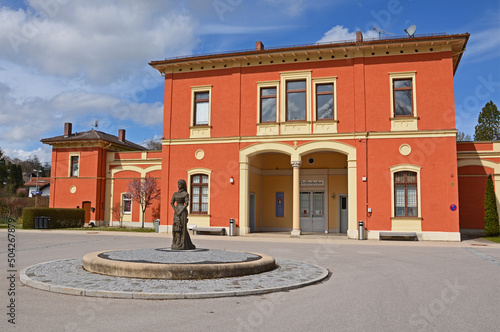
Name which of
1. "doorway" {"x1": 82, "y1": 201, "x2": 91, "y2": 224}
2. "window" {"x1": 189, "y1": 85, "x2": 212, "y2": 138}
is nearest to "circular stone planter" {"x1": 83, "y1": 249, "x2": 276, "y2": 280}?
"window" {"x1": 189, "y1": 85, "x2": 212, "y2": 138}

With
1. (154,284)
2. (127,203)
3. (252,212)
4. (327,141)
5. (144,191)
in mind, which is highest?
(327,141)

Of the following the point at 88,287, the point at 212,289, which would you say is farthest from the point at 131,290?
the point at 212,289

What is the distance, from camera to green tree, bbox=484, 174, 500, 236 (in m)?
19.6

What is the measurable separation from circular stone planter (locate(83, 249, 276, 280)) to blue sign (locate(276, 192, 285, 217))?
14311mm

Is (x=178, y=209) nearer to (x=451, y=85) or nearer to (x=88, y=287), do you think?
(x=88, y=287)

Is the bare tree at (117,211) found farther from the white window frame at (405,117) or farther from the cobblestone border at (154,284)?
the cobblestone border at (154,284)

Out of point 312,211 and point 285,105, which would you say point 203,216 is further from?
point 285,105

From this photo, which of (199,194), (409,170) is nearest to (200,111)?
(199,194)

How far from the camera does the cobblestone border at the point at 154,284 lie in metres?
6.46

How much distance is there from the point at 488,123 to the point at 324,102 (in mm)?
27500

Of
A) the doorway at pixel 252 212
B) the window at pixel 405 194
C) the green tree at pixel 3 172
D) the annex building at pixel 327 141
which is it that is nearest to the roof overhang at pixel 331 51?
the annex building at pixel 327 141

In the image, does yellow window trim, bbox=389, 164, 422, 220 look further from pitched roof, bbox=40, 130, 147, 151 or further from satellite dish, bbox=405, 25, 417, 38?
pitched roof, bbox=40, 130, 147, 151

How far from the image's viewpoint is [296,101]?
837 inches

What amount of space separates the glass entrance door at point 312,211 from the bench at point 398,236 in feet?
14.3
